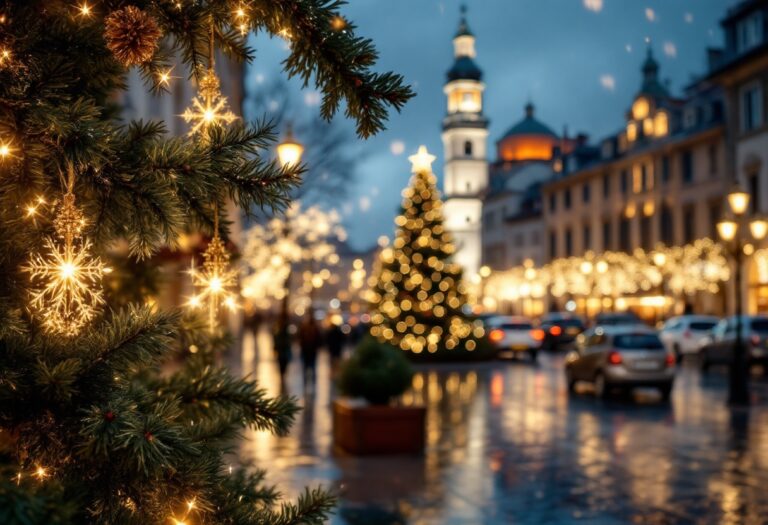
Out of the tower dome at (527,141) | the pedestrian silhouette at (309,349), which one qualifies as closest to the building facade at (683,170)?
the pedestrian silhouette at (309,349)

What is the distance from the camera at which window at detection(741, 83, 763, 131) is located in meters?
47.8

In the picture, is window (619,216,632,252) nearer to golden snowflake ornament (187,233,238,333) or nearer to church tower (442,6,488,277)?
church tower (442,6,488,277)

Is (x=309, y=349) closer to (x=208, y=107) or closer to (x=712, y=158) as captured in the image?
(x=208, y=107)

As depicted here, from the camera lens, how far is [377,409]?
13.3 metres

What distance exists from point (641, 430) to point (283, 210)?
14.5m

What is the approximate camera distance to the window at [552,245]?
268 ft

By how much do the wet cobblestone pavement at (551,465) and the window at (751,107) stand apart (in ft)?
96.0

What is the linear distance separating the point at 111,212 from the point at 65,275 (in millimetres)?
281

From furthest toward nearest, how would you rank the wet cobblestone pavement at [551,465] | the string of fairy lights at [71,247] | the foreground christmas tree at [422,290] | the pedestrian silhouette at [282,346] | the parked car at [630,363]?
the foreground christmas tree at [422,290] < the pedestrian silhouette at [282,346] < the parked car at [630,363] < the wet cobblestone pavement at [551,465] < the string of fairy lights at [71,247]

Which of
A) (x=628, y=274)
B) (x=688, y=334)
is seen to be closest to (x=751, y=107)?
(x=628, y=274)

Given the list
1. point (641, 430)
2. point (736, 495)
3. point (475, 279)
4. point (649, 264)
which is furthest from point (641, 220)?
point (736, 495)

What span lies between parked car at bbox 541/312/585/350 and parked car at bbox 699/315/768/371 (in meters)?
15.8

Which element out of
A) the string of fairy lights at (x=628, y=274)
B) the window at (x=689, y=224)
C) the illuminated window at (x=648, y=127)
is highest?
the illuminated window at (x=648, y=127)

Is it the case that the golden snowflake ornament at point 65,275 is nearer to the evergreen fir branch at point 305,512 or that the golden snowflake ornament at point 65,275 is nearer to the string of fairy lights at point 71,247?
the string of fairy lights at point 71,247
